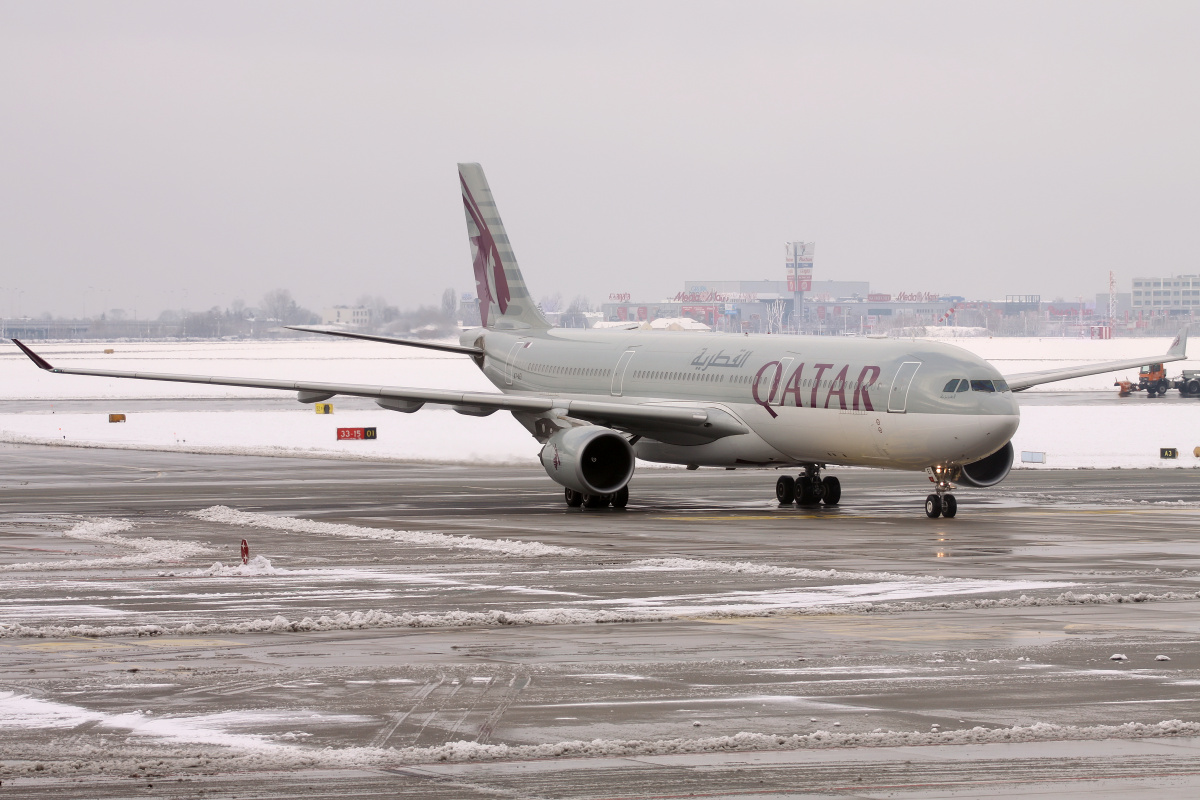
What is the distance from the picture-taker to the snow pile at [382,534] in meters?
24.0

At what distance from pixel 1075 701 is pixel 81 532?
19092mm

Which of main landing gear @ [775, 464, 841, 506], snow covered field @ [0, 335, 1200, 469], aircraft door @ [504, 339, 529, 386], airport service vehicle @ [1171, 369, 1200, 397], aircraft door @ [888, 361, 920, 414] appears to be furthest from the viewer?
airport service vehicle @ [1171, 369, 1200, 397]

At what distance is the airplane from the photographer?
95.7 feet

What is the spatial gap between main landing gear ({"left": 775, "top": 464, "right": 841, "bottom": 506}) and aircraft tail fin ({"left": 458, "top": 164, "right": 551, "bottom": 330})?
11789mm

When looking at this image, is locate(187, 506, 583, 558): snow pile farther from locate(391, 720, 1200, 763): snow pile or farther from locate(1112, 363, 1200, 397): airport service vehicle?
locate(1112, 363, 1200, 397): airport service vehicle

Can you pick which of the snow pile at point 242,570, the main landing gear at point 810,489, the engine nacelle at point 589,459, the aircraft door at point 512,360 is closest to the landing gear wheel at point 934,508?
the main landing gear at point 810,489

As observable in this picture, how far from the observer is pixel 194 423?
6197 cm

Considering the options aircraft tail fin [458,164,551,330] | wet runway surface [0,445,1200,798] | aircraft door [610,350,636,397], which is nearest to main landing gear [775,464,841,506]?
wet runway surface [0,445,1200,798]

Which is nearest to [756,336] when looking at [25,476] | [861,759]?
[25,476]

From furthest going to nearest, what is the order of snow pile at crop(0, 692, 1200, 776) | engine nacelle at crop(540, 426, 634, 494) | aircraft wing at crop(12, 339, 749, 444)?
aircraft wing at crop(12, 339, 749, 444), engine nacelle at crop(540, 426, 634, 494), snow pile at crop(0, 692, 1200, 776)

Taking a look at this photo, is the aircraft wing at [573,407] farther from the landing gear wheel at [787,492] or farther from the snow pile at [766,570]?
the snow pile at [766,570]

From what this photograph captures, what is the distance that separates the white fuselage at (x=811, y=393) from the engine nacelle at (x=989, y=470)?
2.36 m

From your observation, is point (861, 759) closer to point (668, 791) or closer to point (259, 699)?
point (668, 791)

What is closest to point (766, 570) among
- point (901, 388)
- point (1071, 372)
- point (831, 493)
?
point (901, 388)
